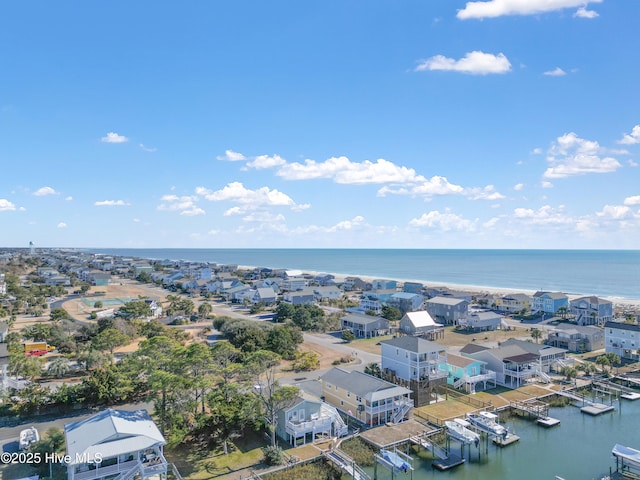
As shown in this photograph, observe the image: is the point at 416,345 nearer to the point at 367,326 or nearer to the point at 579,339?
the point at 367,326

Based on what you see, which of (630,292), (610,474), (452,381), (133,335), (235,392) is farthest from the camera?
(630,292)

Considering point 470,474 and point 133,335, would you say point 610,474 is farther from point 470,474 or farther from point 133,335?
point 133,335


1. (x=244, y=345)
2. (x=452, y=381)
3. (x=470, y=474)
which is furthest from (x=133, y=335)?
(x=470, y=474)

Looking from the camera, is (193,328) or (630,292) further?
(630,292)

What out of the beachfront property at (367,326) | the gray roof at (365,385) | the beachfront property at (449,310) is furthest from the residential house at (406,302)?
the gray roof at (365,385)

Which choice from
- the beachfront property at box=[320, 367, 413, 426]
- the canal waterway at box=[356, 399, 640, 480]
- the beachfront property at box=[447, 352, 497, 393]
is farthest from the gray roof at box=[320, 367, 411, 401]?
the beachfront property at box=[447, 352, 497, 393]

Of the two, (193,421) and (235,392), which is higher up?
(235,392)
